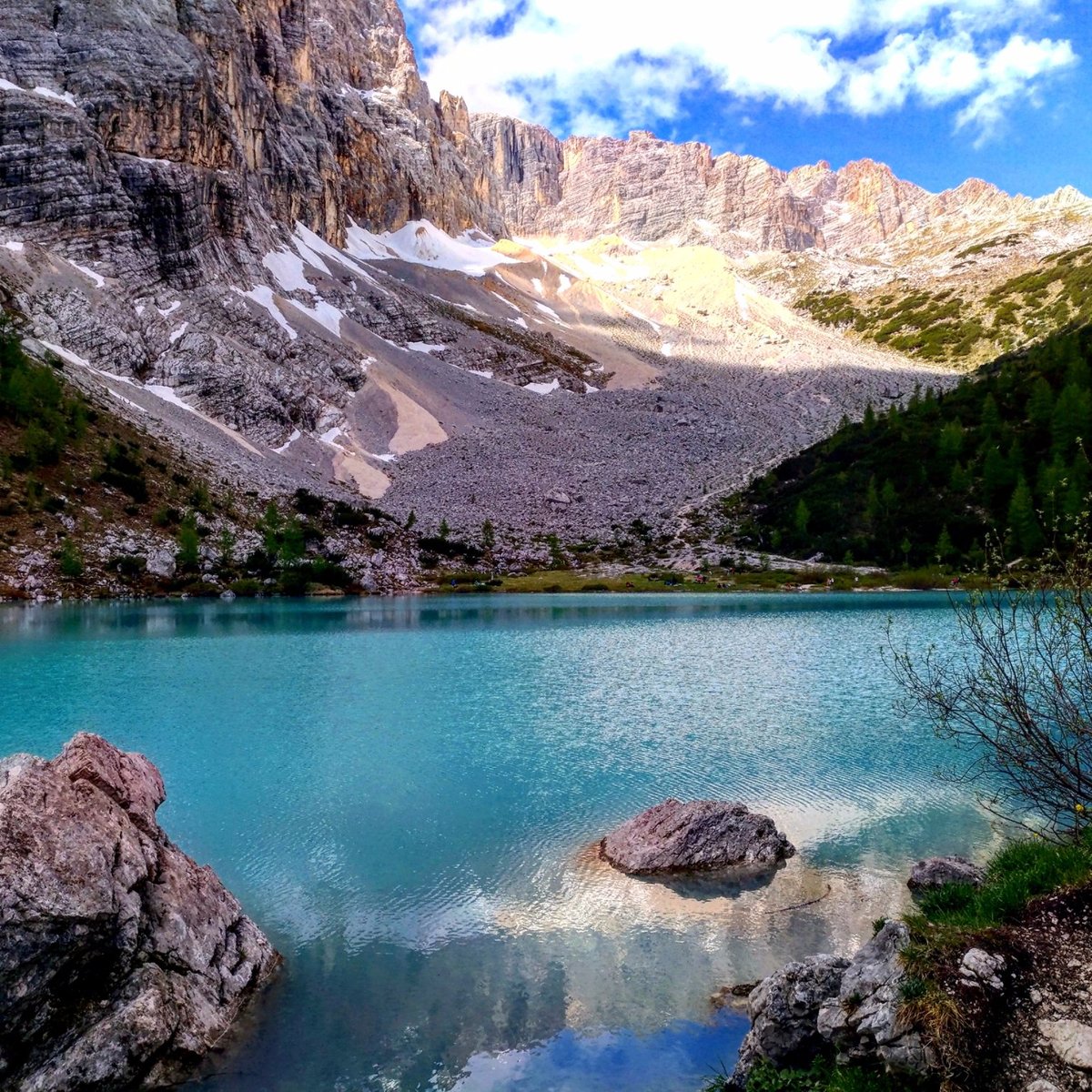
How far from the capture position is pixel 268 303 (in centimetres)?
Result: 13238

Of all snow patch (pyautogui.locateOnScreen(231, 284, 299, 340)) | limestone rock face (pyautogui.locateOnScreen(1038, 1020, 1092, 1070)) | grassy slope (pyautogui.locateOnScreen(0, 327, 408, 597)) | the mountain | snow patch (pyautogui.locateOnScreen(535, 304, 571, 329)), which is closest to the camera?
limestone rock face (pyautogui.locateOnScreen(1038, 1020, 1092, 1070))

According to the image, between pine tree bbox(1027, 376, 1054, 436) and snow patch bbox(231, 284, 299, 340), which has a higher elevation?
snow patch bbox(231, 284, 299, 340)

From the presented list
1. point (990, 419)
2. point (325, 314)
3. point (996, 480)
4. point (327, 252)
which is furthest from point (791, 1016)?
point (327, 252)

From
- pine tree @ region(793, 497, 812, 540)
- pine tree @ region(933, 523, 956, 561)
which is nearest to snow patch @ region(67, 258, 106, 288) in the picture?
pine tree @ region(793, 497, 812, 540)

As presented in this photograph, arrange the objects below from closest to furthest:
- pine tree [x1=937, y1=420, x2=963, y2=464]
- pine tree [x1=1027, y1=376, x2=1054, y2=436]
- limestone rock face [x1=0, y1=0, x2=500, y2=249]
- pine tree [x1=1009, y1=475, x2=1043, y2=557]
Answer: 1. pine tree [x1=1009, y1=475, x2=1043, y2=557]
2. pine tree [x1=1027, y1=376, x2=1054, y2=436]
3. pine tree [x1=937, y1=420, x2=963, y2=464]
4. limestone rock face [x1=0, y1=0, x2=500, y2=249]

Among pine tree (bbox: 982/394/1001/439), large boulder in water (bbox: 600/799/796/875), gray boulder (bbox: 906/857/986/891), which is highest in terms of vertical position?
pine tree (bbox: 982/394/1001/439)

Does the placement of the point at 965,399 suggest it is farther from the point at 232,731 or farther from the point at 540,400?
the point at 232,731

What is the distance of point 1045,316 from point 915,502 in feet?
354

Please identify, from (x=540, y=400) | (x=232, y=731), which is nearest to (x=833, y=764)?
(x=232, y=731)

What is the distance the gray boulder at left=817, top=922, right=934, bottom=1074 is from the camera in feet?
22.5

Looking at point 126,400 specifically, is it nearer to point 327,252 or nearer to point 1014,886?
point 327,252

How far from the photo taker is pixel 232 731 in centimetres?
2658

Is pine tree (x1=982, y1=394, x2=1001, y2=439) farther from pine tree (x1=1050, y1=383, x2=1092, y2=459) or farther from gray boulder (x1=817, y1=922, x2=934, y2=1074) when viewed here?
gray boulder (x1=817, y1=922, x2=934, y2=1074)

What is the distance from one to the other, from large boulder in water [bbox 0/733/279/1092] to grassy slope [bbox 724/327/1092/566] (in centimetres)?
8548
